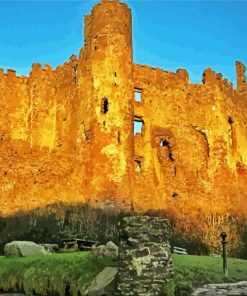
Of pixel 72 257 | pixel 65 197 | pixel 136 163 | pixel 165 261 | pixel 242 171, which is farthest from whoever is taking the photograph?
pixel 242 171

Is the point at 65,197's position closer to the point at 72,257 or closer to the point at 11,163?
the point at 11,163

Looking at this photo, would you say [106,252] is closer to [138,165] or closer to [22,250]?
[22,250]

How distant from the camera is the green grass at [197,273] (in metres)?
11.8

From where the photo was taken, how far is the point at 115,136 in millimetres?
30016

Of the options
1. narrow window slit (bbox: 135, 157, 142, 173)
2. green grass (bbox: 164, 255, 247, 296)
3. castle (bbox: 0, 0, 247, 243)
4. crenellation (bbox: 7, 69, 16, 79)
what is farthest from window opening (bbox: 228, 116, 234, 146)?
green grass (bbox: 164, 255, 247, 296)

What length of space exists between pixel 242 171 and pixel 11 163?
16499mm

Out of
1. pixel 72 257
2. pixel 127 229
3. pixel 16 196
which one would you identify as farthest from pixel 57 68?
pixel 127 229

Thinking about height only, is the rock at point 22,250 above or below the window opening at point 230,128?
below

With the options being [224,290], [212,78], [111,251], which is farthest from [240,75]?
[224,290]

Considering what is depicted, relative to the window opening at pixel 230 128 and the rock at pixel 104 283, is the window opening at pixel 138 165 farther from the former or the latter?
the rock at pixel 104 283

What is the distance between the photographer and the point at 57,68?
3500 cm

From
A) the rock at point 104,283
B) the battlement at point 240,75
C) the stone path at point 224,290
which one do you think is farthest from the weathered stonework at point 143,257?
the battlement at point 240,75

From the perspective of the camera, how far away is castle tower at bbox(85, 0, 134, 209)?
2883 centimetres

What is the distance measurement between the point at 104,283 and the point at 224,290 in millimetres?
2871
